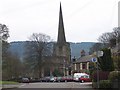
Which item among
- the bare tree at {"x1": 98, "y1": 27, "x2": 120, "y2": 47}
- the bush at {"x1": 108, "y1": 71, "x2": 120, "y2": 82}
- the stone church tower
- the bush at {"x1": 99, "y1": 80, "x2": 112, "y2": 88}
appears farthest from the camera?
the stone church tower

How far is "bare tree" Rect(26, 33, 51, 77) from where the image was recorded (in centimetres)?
9662

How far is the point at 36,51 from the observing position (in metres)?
96.7

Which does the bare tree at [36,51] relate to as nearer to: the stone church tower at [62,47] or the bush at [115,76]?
the stone church tower at [62,47]

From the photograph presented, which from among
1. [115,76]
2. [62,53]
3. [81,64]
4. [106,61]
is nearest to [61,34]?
[62,53]

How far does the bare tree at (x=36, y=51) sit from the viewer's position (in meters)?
96.6

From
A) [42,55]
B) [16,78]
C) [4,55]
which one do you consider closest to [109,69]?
[4,55]

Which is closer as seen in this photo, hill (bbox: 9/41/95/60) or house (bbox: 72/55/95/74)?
hill (bbox: 9/41/95/60)

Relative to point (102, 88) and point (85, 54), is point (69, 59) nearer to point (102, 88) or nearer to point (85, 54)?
point (85, 54)

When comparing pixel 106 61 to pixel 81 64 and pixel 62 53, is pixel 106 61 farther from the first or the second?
pixel 62 53

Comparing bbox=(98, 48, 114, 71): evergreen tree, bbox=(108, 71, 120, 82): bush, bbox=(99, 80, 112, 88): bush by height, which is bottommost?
bbox=(99, 80, 112, 88): bush

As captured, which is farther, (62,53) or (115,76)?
(62,53)

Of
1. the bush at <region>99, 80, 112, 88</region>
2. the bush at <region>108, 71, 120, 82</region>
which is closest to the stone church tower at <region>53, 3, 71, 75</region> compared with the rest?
the bush at <region>99, 80, 112, 88</region>

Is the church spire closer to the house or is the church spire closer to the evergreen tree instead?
the house

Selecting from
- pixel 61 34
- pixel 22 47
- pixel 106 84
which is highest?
pixel 61 34
